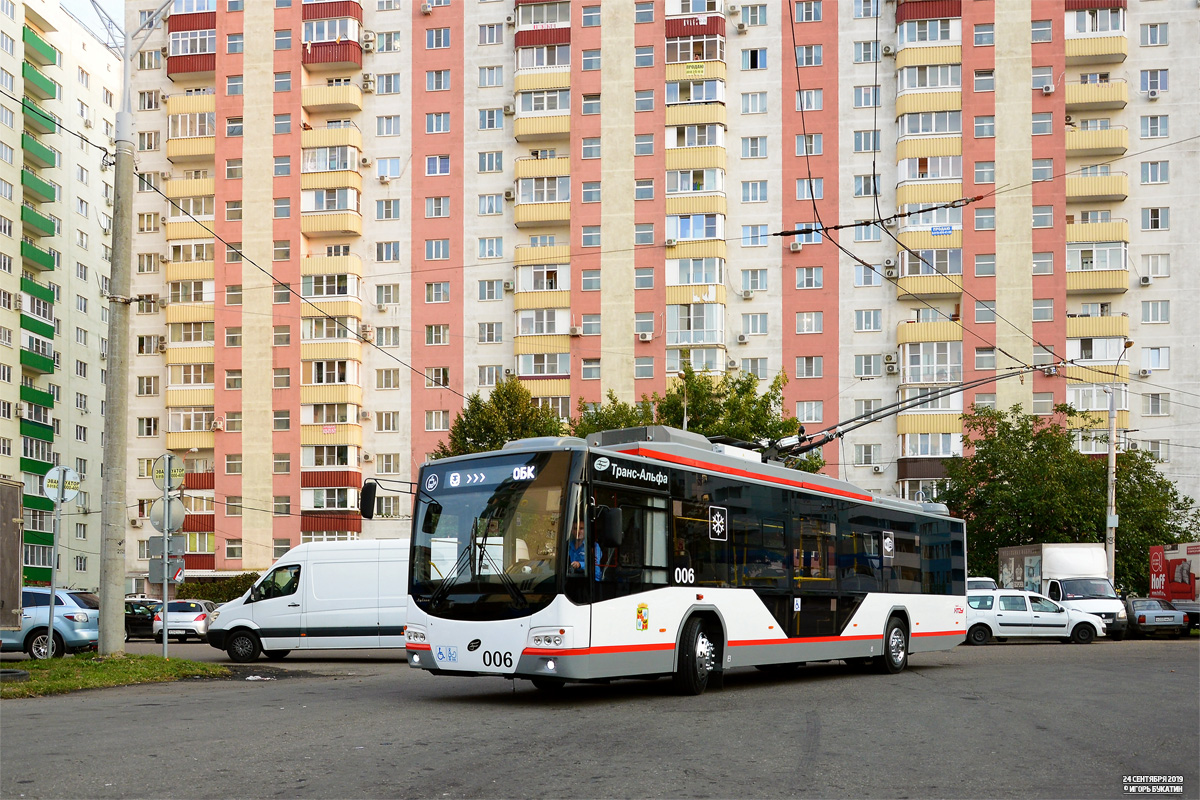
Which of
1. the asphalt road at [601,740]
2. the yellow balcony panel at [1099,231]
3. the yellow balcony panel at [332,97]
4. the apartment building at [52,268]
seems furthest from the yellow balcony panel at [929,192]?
the asphalt road at [601,740]

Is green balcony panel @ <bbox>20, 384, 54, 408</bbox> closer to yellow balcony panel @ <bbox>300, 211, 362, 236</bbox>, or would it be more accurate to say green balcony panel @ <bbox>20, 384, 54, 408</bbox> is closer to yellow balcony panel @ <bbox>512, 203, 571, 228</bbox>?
yellow balcony panel @ <bbox>300, 211, 362, 236</bbox>

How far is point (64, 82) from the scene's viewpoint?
266 feet

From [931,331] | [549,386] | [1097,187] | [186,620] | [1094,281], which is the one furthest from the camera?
[549,386]

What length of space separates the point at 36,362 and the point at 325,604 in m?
54.2

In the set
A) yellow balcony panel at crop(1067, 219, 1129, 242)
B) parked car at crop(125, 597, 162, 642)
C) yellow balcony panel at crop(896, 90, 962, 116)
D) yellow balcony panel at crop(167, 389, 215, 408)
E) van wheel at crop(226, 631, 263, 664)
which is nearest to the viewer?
van wheel at crop(226, 631, 263, 664)

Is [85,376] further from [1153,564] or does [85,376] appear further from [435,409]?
[1153,564]

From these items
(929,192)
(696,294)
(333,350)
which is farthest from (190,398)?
(929,192)

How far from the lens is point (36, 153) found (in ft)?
247

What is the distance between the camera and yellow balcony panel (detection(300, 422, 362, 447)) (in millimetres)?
64750

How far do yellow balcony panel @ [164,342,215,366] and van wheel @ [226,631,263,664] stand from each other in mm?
42744

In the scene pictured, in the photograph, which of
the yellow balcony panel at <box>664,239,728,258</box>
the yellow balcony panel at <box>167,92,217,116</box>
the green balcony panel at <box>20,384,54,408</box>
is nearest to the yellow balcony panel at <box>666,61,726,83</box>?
the yellow balcony panel at <box>664,239,728,258</box>

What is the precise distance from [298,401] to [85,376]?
2341 cm

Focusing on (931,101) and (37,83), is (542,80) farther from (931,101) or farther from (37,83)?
(37,83)

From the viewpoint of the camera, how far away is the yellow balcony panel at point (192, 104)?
222 ft
